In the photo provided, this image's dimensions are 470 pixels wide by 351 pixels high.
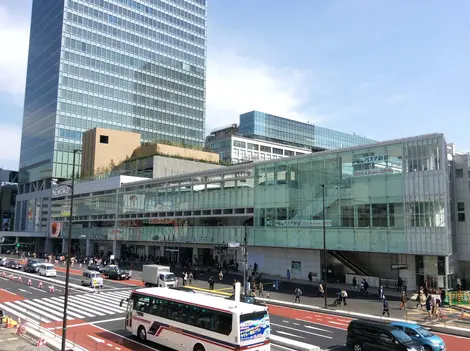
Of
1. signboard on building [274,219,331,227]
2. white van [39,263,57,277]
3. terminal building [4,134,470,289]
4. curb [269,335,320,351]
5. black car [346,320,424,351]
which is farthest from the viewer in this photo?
white van [39,263,57,277]

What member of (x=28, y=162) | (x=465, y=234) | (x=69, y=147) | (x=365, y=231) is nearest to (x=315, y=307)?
(x=365, y=231)

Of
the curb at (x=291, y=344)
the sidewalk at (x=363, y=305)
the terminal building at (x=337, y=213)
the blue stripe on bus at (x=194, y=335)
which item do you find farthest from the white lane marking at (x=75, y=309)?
A: the terminal building at (x=337, y=213)

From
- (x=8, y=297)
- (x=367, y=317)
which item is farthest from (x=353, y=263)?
(x=8, y=297)

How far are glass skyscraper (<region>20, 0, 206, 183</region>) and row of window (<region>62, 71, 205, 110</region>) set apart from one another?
0.26 metres

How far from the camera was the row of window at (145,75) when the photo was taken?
364ft

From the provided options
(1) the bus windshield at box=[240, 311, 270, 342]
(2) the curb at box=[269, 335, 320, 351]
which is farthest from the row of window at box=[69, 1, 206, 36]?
(1) the bus windshield at box=[240, 311, 270, 342]

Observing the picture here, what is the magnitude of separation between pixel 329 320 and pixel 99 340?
16.3m

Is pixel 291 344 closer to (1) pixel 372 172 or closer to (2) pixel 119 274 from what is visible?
(1) pixel 372 172

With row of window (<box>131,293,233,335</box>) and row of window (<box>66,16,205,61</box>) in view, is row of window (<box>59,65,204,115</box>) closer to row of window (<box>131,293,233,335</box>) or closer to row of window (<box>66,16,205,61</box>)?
row of window (<box>66,16,205,61</box>)

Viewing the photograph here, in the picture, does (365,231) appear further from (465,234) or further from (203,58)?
(203,58)

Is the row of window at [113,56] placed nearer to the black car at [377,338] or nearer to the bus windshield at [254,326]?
the bus windshield at [254,326]

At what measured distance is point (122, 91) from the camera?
4614 inches

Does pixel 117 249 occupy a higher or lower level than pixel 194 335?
higher

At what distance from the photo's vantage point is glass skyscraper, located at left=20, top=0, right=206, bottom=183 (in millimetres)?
108938
